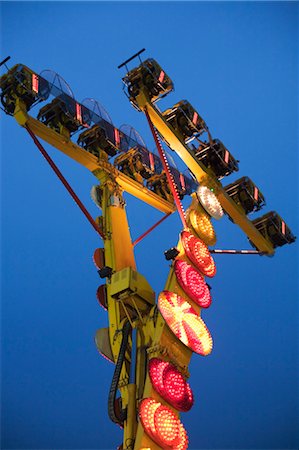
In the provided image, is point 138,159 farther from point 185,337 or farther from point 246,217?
point 185,337

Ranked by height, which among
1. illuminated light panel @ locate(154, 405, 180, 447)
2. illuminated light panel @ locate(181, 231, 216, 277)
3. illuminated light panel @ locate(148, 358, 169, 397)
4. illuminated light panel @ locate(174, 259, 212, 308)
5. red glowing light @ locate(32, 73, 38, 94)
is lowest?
illuminated light panel @ locate(154, 405, 180, 447)

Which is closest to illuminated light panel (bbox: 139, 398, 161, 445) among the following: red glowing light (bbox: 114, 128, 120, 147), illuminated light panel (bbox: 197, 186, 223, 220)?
illuminated light panel (bbox: 197, 186, 223, 220)

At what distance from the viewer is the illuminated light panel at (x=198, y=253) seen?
12.4 metres

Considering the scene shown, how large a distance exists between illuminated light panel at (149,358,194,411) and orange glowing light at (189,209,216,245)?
9.88ft

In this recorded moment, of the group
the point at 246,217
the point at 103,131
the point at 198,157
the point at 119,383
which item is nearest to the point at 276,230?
the point at 246,217

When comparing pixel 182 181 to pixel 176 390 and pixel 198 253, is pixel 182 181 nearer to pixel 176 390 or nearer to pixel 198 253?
pixel 198 253

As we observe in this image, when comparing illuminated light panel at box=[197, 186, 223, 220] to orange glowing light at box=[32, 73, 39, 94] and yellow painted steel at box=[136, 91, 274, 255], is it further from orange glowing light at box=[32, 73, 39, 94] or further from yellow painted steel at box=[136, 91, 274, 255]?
orange glowing light at box=[32, 73, 39, 94]

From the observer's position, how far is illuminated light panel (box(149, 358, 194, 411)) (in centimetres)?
1066

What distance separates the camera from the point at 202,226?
13.2m

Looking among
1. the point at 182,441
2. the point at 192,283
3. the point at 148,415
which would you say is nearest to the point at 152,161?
the point at 192,283

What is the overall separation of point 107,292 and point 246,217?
4469mm

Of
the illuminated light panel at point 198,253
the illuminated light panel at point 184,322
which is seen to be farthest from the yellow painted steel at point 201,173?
the illuminated light panel at point 184,322

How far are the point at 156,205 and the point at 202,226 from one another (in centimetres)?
292

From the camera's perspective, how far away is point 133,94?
44.6 feet
